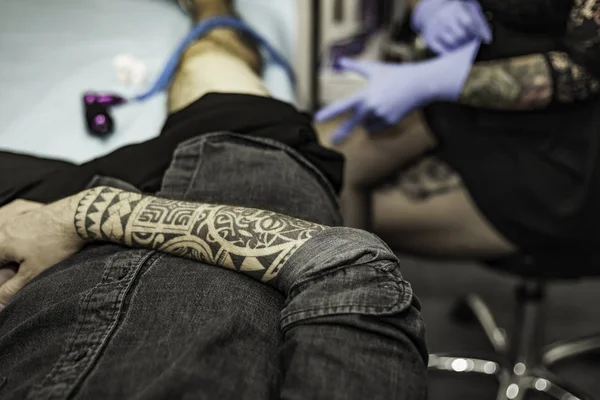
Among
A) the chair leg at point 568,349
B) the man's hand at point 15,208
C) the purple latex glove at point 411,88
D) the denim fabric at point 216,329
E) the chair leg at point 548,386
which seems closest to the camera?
the denim fabric at point 216,329

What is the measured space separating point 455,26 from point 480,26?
0.05 meters

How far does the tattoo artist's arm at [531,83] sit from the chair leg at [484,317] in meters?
0.64

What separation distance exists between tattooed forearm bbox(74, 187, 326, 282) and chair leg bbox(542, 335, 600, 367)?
98 cm

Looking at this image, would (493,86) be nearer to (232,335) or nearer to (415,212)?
(415,212)

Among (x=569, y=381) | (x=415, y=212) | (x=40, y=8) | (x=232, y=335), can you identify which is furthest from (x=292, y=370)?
(x=40, y=8)

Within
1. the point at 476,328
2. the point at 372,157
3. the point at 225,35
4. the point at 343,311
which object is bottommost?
the point at 476,328

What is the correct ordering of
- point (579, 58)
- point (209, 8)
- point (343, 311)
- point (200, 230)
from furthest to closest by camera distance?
1. point (209, 8)
2. point (579, 58)
3. point (200, 230)
4. point (343, 311)

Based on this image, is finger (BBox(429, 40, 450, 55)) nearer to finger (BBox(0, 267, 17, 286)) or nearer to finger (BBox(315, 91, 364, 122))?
finger (BBox(315, 91, 364, 122))

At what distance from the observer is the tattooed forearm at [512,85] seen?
1.09 metres

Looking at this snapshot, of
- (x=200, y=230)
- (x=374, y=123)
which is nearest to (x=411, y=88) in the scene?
(x=374, y=123)

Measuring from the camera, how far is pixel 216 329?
619 millimetres

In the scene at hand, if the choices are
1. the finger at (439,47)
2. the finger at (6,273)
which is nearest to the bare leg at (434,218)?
the finger at (439,47)

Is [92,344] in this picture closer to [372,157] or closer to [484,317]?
Result: [372,157]

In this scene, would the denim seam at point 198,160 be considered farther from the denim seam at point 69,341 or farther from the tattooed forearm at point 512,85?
the tattooed forearm at point 512,85
